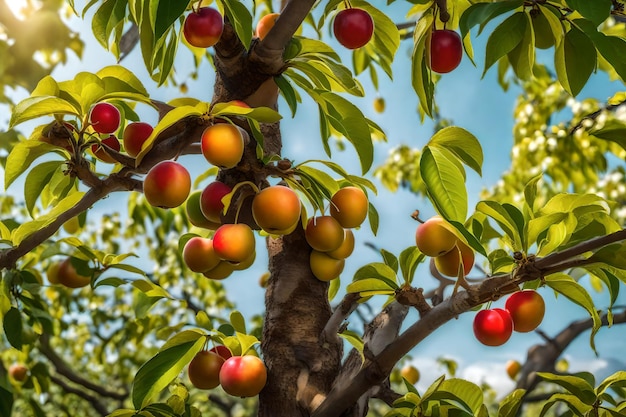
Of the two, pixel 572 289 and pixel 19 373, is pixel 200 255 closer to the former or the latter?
pixel 572 289

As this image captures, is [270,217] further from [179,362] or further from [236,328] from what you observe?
[236,328]

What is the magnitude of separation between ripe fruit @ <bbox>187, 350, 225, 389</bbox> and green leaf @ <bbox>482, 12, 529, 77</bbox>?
70cm

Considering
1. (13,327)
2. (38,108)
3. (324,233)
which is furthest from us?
(13,327)

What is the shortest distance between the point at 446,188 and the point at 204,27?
0.49m

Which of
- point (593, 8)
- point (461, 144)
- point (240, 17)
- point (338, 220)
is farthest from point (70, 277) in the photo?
point (593, 8)

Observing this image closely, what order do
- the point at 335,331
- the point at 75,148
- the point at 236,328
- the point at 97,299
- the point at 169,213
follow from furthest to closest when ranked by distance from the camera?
1. the point at 97,299
2. the point at 169,213
3. the point at 236,328
4. the point at 335,331
5. the point at 75,148

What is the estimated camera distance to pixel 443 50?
110 cm

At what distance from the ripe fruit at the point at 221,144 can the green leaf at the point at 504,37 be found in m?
0.42

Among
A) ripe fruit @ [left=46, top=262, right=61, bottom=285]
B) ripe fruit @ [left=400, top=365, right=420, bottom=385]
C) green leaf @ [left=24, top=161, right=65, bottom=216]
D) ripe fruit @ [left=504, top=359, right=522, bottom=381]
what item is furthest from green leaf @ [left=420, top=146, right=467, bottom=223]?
ripe fruit @ [left=504, top=359, right=522, bottom=381]

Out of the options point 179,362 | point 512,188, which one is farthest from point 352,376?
point 512,188

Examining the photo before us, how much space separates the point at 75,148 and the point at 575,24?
82cm

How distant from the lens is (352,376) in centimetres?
117

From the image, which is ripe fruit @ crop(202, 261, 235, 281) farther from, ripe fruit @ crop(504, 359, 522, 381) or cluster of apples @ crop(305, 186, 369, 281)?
ripe fruit @ crop(504, 359, 522, 381)

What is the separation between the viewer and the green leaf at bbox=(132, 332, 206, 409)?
1.04m
